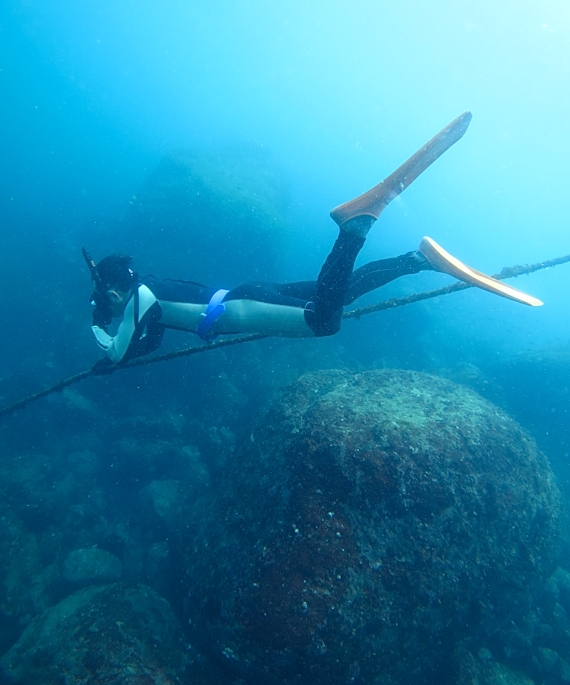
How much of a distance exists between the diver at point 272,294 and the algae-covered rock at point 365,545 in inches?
96.9

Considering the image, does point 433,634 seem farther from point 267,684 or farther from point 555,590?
point 555,590

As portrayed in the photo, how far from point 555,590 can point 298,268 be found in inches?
903

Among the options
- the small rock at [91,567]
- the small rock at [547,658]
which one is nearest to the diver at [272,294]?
the small rock at [91,567]

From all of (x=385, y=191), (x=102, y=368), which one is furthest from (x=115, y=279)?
(x=385, y=191)

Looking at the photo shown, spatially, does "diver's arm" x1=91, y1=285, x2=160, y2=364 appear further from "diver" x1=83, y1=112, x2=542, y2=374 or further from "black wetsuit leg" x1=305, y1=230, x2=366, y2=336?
"black wetsuit leg" x1=305, y1=230, x2=366, y2=336

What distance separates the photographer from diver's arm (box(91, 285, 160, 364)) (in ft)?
14.0

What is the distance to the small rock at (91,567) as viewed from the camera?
262 inches

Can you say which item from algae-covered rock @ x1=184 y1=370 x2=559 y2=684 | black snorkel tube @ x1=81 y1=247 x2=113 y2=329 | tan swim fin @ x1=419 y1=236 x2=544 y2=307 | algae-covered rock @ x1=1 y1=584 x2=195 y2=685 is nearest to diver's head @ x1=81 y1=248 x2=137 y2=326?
black snorkel tube @ x1=81 y1=247 x2=113 y2=329

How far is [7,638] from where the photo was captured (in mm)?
5637

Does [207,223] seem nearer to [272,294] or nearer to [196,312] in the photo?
[196,312]

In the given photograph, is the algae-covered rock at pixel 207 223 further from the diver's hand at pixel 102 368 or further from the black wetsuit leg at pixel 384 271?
the black wetsuit leg at pixel 384 271

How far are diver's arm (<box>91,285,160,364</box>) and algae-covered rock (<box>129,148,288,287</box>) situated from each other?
527 inches

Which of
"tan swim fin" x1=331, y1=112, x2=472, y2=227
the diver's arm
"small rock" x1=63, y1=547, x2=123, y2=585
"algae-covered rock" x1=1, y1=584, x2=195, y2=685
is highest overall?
"tan swim fin" x1=331, y1=112, x2=472, y2=227

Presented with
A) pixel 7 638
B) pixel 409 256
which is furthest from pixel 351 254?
pixel 7 638
